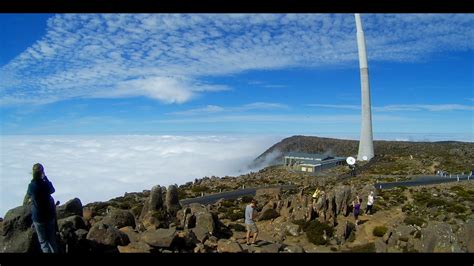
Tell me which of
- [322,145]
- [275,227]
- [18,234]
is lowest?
[275,227]

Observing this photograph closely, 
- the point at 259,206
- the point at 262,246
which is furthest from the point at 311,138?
the point at 262,246

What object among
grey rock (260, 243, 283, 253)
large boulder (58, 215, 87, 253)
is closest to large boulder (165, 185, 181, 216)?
grey rock (260, 243, 283, 253)

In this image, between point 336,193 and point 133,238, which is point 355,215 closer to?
point 336,193

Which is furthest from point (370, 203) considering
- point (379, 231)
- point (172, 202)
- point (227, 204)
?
point (227, 204)

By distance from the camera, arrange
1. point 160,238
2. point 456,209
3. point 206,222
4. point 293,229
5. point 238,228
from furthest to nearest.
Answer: point 456,209 → point 293,229 → point 238,228 → point 206,222 → point 160,238

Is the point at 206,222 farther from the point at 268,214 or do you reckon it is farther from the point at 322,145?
the point at 322,145

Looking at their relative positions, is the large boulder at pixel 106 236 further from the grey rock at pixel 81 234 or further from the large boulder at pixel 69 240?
the large boulder at pixel 69 240

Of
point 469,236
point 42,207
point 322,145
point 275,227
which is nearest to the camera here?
point 42,207
